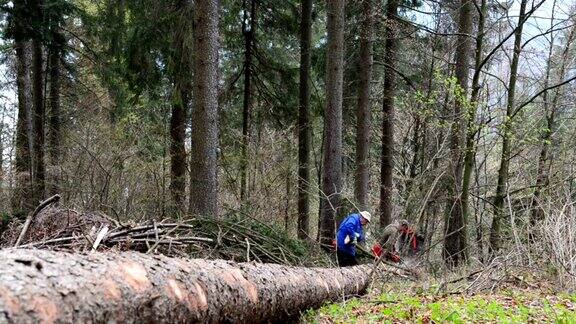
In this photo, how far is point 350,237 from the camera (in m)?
9.66

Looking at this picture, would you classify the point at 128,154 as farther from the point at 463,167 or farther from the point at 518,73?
the point at 518,73

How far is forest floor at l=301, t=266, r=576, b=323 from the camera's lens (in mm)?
4746

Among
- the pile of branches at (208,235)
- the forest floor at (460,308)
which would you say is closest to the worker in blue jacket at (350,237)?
the pile of branches at (208,235)

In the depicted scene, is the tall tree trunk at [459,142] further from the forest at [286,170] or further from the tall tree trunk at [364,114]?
the tall tree trunk at [364,114]

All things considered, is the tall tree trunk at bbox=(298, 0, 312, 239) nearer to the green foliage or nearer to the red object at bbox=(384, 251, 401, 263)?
the red object at bbox=(384, 251, 401, 263)

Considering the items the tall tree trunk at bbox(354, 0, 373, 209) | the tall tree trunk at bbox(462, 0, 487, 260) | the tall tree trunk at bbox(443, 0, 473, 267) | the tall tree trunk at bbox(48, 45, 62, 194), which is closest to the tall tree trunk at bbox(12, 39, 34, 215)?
the tall tree trunk at bbox(48, 45, 62, 194)

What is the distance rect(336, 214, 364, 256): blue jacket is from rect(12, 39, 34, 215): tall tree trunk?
893cm

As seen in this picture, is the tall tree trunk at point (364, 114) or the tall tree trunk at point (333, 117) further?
the tall tree trunk at point (364, 114)

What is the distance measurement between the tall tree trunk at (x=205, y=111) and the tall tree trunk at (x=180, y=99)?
2.05 metres

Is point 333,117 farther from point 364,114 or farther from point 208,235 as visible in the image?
point 208,235

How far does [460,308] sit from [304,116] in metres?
10.9

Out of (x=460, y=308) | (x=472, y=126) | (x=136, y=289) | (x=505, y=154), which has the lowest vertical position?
(x=460, y=308)

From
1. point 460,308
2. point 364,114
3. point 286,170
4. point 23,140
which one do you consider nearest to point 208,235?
point 460,308

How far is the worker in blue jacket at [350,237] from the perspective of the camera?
31.7 ft
